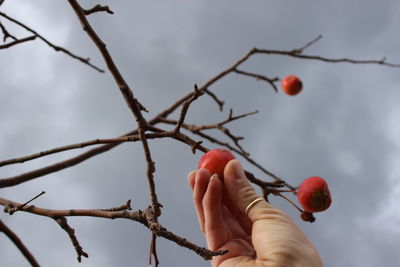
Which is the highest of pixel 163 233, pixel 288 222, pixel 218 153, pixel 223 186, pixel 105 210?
pixel 218 153

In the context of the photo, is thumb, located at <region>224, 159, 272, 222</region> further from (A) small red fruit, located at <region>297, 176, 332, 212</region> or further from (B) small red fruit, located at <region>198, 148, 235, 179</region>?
(A) small red fruit, located at <region>297, 176, 332, 212</region>

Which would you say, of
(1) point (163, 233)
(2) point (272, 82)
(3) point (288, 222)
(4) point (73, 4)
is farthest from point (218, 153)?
(2) point (272, 82)

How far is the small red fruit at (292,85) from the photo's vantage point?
5516 millimetres

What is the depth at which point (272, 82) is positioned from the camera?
4.09 metres

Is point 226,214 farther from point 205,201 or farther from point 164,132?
point 164,132

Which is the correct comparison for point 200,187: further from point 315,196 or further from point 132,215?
point 315,196

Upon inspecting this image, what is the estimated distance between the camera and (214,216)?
203 cm

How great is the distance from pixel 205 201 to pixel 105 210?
22.7 inches

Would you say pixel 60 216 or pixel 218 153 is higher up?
pixel 218 153

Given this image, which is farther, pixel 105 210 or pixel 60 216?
pixel 60 216

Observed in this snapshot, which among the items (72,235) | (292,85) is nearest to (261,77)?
(292,85)

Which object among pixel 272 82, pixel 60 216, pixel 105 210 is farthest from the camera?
pixel 272 82

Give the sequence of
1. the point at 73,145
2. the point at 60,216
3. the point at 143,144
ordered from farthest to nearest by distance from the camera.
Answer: the point at 73,145, the point at 143,144, the point at 60,216

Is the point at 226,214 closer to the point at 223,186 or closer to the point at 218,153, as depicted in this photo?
the point at 223,186
